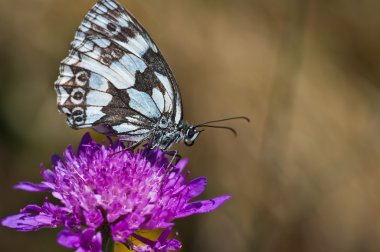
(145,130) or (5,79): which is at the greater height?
(145,130)

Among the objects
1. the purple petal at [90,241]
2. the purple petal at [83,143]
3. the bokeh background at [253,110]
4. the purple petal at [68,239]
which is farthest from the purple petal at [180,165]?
the bokeh background at [253,110]

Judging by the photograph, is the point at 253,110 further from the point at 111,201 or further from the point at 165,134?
the point at 111,201

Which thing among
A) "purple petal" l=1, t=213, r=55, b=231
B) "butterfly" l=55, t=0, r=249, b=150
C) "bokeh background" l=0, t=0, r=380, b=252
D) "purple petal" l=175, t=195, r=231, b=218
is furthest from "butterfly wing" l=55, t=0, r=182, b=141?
"bokeh background" l=0, t=0, r=380, b=252

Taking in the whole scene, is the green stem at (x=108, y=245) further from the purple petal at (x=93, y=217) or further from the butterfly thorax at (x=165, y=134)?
the butterfly thorax at (x=165, y=134)

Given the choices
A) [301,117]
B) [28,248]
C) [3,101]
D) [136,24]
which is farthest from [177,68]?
[136,24]

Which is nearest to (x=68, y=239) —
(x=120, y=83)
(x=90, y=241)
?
(x=90, y=241)

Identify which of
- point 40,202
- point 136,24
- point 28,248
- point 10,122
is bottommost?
point 28,248

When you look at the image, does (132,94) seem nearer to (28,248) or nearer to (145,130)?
(145,130)
